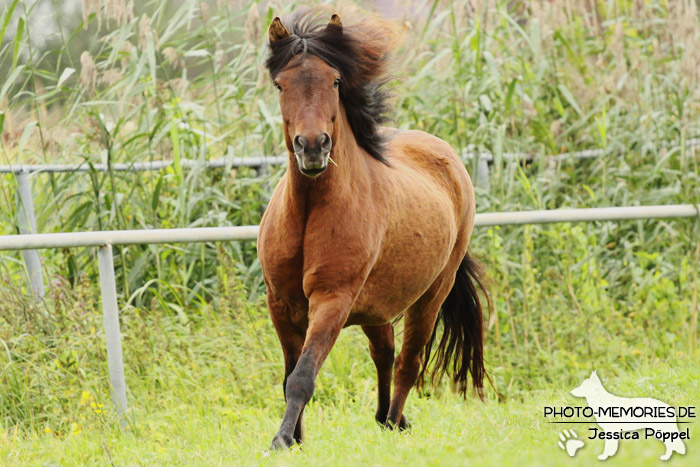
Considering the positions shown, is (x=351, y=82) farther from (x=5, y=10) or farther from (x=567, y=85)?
(x=567, y=85)

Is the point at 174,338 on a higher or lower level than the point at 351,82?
lower

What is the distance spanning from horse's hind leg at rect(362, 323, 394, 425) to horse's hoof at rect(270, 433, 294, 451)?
1.30 m

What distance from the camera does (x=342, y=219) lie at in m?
3.83

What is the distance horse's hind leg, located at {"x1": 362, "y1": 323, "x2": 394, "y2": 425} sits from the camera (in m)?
4.83

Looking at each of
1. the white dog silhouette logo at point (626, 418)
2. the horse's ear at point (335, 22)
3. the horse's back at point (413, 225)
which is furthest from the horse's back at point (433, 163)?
the white dog silhouette logo at point (626, 418)

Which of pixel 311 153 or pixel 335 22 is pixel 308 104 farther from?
pixel 335 22

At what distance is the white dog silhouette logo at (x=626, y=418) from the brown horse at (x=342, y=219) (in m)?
1.00

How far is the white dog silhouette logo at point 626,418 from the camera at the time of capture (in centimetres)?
336

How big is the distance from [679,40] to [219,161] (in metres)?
4.15

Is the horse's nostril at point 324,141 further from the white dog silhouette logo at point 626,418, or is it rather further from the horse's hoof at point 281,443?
the white dog silhouette logo at point 626,418

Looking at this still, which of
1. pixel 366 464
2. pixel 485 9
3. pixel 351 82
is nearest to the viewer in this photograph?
pixel 366 464

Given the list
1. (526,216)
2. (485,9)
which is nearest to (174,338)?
(526,216)

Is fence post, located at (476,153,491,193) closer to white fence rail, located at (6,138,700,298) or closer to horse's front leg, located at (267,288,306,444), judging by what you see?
white fence rail, located at (6,138,700,298)

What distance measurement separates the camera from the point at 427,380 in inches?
247
